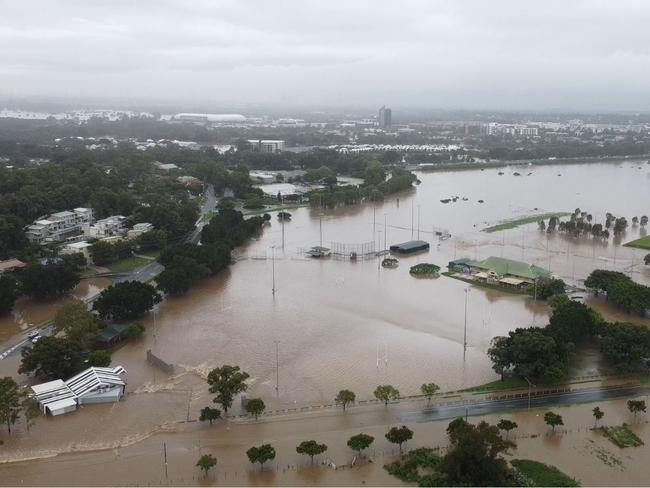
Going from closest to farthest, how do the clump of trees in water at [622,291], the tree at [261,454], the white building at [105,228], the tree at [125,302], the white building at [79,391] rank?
the tree at [261,454] → the white building at [79,391] → the tree at [125,302] → the clump of trees in water at [622,291] → the white building at [105,228]

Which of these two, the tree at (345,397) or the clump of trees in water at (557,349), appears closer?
the tree at (345,397)

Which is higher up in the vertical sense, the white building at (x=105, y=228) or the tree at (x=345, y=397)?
the white building at (x=105, y=228)

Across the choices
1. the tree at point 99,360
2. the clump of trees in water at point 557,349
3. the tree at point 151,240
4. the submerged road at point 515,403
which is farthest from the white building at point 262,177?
the submerged road at point 515,403

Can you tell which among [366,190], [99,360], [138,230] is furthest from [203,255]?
[366,190]

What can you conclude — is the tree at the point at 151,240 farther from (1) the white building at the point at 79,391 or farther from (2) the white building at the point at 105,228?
(1) the white building at the point at 79,391

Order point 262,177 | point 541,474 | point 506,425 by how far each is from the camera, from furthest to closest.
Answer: point 262,177, point 506,425, point 541,474

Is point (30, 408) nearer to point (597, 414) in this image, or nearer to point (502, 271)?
point (597, 414)
